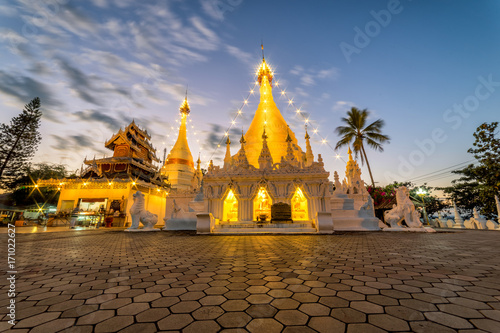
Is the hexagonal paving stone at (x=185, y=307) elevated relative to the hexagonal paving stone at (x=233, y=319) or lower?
lower

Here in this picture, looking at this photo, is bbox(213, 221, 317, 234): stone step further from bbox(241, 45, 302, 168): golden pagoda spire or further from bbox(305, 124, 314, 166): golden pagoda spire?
bbox(305, 124, 314, 166): golden pagoda spire

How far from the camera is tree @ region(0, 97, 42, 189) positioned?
82.2 feet

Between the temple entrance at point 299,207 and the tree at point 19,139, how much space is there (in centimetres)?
3273

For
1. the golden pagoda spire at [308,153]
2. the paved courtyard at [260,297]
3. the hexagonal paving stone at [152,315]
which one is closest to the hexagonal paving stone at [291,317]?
the paved courtyard at [260,297]

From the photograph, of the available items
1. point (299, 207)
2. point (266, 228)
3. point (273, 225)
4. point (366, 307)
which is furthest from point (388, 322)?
point (299, 207)

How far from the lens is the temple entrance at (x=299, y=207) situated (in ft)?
49.9

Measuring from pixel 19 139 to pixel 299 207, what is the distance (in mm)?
33886

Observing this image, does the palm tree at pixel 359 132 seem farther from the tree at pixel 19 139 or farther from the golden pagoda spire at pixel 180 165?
the tree at pixel 19 139

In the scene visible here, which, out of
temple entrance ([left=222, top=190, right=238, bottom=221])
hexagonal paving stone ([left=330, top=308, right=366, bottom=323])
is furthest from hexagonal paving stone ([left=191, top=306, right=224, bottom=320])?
temple entrance ([left=222, top=190, right=238, bottom=221])

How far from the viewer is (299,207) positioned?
16203 mm

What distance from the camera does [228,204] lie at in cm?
1596

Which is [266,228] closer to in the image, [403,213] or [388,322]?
[403,213]

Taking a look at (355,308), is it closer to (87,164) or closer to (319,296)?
(319,296)

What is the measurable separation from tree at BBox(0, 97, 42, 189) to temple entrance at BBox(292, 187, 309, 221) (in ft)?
107
